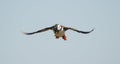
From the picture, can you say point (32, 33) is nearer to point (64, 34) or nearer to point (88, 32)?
point (64, 34)

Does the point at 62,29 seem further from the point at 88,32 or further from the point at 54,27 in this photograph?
the point at 88,32

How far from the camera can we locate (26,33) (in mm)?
24766

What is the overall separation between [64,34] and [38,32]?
3.09 m

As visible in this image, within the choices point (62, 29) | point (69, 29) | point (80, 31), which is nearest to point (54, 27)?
point (62, 29)

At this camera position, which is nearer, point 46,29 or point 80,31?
point 46,29

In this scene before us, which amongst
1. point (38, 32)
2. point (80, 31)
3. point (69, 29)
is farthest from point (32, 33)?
point (80, 31)

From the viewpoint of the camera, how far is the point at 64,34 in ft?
82.7

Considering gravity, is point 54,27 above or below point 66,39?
above

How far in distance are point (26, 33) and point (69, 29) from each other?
16.6ft

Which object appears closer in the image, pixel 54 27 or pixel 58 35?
pixel 54 27

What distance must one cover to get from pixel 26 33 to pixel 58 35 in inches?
146

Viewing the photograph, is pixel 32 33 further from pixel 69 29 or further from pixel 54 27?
pixel 69 29

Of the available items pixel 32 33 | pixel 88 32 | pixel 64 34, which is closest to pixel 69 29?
pixel 64 34

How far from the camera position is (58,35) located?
25109 millimetres
